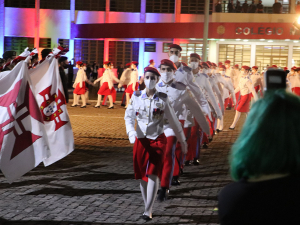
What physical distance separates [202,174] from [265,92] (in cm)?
633

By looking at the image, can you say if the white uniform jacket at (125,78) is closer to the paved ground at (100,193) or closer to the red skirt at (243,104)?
the red skirt at (243,104)

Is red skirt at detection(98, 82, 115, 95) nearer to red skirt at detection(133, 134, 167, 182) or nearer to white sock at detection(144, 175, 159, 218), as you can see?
red skirt at detection(133, 134, 167, 182)

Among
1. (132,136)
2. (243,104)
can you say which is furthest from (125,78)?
(132,136)

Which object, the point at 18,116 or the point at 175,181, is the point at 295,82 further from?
the point at 18,116

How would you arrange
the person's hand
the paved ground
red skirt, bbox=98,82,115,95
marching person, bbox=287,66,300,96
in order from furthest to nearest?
red skirt, bbox=98,82,115,95 → marching person, bbox=287,66,300,96 → the paved ground → the person's hand

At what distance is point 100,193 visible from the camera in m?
6.49

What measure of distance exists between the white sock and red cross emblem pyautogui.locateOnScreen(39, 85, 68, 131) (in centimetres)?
251

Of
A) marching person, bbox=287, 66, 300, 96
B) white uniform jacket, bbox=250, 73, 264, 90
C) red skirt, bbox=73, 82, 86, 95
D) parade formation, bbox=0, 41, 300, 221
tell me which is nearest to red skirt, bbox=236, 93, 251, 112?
white uniform jacket, bbox=250, 73, 264, 90

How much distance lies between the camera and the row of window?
3866cm

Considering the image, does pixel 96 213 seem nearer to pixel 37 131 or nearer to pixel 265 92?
pixel 37 131

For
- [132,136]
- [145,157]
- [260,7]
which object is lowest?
[145,157]

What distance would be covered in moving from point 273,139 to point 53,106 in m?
6.08

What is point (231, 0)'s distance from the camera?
117 ft

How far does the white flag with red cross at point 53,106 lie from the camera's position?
7.30 meters
